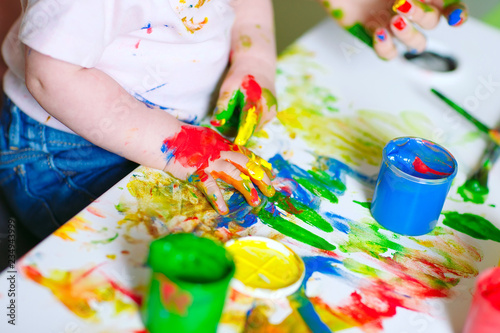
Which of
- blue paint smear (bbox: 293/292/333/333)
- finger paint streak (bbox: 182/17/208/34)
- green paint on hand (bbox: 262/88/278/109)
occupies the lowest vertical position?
blue paint smear (bbox: 293/292/333/333)

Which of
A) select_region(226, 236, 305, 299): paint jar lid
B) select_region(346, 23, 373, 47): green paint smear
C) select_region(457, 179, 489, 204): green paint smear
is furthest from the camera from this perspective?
select_region(346, 23, 373, 47): green paint smear

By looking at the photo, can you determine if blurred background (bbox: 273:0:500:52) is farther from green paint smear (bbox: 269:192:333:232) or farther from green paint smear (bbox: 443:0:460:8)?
green paint smear (bbox: 269:192:333:232)

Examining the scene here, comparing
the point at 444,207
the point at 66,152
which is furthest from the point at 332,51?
the point at 66,152

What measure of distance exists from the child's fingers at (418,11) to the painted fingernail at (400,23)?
0.01m

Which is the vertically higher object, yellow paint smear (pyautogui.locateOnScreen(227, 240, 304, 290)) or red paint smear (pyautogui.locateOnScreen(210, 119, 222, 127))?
red paint smear (pyautogui.locateOnScreen(210, 119, 222, 127))

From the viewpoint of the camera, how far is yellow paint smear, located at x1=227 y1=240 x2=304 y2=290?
0.64 meters

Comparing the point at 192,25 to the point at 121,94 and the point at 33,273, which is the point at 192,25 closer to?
the point at 121,94

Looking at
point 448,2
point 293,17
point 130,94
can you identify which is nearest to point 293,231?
point 130,94

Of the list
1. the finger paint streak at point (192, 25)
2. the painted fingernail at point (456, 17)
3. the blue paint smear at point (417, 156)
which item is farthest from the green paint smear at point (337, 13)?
the blue paint smear at point (417, 156)

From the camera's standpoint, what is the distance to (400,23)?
1.01 m

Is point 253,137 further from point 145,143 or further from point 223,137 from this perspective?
point 145,143

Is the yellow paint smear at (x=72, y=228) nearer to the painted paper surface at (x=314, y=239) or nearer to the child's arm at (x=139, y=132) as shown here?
the painted paper surface at (x=314, y=239)

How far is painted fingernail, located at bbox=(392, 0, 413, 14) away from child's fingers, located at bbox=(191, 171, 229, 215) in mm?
483

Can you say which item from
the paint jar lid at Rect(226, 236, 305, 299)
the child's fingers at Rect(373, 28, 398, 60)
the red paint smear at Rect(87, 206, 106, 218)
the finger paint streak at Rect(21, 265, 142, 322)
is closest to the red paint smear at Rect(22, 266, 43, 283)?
the finger paint streak at Rect(21, 265, 142, 322)
